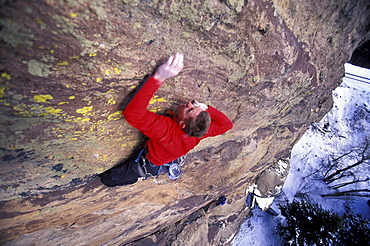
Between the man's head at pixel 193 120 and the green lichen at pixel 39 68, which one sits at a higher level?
the man's head at pixel 193 120

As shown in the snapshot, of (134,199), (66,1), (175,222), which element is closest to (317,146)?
(175,222)

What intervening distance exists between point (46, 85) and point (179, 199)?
3380 mm

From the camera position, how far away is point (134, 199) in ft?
10.7

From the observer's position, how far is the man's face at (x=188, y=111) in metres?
2.05

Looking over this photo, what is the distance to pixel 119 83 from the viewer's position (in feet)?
5.68

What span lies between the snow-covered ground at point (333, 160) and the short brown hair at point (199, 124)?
658 centimetres

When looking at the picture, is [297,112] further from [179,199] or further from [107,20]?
[107,20]

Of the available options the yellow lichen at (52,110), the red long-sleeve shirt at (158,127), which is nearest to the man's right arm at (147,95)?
the red long-sleeve shirt at (158,127)

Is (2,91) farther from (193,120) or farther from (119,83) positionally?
(193,120)

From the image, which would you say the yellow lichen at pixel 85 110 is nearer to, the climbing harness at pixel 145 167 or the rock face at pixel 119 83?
the rock face at pixel 119 83

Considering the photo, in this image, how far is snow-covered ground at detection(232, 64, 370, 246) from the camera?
7.54 m

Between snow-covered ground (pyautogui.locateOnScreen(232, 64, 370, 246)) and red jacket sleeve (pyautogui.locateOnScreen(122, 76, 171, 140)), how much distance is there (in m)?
6.74

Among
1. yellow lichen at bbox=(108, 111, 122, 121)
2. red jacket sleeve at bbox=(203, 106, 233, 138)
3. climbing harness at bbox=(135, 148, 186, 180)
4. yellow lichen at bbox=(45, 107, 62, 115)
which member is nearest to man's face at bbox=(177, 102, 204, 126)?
red jacket sleeve at bbox=(203, 106, 233, 138)

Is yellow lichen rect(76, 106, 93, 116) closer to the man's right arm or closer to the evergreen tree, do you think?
the man's right arm
